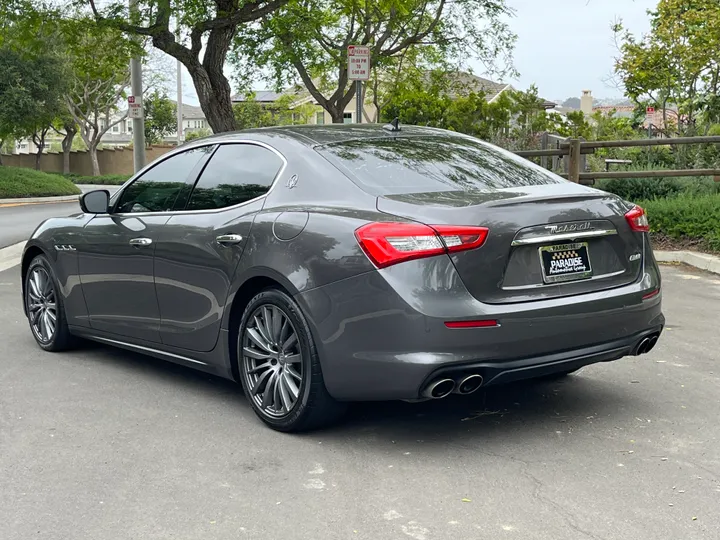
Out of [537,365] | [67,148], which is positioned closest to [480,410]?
[537,365]

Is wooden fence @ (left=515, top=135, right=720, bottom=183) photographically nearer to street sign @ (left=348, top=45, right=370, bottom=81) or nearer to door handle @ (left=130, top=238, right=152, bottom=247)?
street sign @ (left=348, top=45, right=370, bottom=81)

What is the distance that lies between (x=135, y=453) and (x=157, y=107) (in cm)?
7906

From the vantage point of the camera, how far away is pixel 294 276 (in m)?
4.75

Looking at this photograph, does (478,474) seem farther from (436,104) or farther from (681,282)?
(436,104)

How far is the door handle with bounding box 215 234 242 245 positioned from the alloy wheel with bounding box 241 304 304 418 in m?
0.41

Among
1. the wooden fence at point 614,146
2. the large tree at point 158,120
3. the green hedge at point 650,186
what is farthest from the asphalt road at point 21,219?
the large tree at point 158,120

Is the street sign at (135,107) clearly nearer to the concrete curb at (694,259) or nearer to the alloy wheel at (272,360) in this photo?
the concrete curb at (694,259)

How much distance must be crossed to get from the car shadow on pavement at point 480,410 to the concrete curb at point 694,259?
5.51 m

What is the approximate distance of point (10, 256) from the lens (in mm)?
13859

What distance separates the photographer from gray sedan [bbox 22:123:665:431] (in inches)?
173

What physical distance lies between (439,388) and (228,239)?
4.98ft

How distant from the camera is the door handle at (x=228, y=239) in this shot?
204 inches

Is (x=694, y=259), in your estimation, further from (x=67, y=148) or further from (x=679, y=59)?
(x=67, y=148)

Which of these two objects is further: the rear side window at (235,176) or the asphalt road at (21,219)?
the asphalt road at (21,219)
